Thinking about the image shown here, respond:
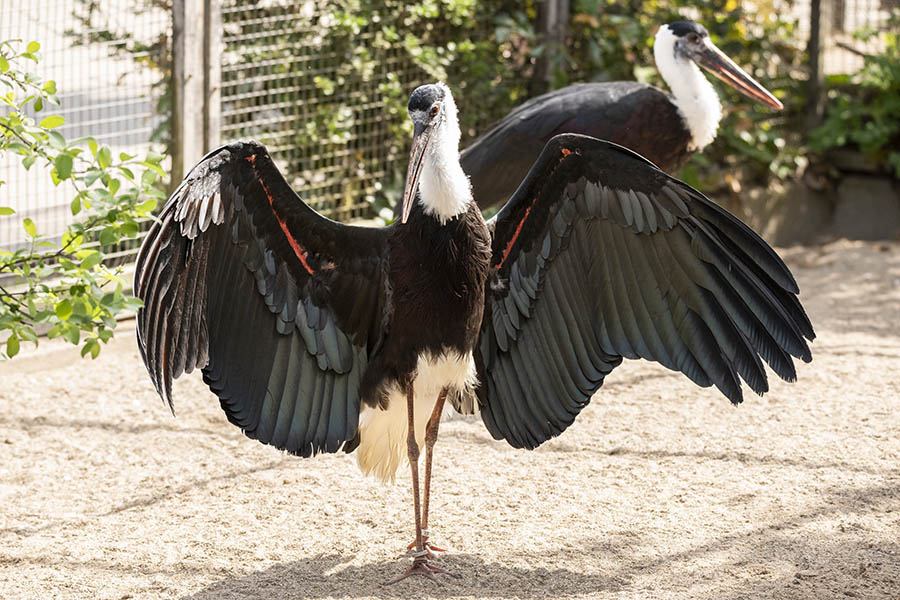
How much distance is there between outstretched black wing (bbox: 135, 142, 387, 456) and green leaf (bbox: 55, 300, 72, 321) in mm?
206

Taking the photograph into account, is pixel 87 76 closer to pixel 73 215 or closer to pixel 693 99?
pixel 73 215

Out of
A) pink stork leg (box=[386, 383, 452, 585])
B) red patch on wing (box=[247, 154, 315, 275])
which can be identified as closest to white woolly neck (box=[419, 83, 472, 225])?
red patch on wing (box=[247, 154, 315, 275])

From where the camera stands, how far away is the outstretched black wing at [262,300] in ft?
11.3

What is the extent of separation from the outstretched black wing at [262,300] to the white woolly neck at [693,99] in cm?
268

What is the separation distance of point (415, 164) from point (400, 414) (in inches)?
34.4

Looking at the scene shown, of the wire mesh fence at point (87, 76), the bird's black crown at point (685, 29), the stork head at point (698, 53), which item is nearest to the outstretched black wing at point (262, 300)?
the wire mesh fence at point (87, 76)

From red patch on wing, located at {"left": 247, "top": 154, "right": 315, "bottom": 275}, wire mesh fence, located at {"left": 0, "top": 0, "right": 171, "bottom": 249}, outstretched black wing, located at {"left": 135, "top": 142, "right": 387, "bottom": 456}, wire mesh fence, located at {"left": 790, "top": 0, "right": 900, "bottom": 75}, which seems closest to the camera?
outstretched black wing, located at {"left": 135, "top": 142, "right": 387, "bottom": 456}

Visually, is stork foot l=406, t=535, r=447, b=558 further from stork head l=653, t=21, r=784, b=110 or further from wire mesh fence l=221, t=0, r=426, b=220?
stork head l=653, t=21, r=784, b=110

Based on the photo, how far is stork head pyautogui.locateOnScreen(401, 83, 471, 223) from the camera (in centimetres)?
356

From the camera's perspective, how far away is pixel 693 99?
5.96 meters

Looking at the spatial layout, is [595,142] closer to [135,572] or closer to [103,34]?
[135,572]

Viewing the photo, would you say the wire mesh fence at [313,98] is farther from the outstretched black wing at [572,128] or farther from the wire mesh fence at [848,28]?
the wire mesh fence at [848,28]

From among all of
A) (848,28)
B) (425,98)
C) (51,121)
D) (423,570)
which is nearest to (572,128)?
(425,98)

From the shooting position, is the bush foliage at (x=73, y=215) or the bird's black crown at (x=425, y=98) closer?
the bush foliage at (x=73, y=215)
